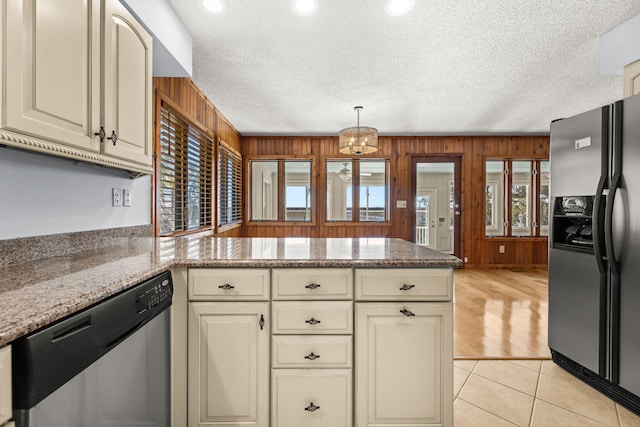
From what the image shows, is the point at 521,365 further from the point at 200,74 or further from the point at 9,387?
the point at 200,74

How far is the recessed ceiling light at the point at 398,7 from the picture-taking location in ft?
6.38

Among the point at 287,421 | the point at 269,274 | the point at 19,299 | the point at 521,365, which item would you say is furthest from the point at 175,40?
the point at 521,365

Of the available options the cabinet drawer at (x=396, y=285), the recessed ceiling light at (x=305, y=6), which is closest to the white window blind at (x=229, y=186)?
the recessed ceiling light at (x=305, y=6)

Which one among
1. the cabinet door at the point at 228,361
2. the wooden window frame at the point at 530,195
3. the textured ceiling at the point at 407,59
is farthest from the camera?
the wooden window frame at the point at 530,195

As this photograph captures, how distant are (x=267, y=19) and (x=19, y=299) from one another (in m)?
2.13

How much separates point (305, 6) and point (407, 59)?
112 centimetres

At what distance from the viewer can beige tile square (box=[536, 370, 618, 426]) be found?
67.4 inches

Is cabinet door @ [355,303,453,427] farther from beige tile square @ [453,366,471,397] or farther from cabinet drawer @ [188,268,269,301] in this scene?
beige tile square @ [453,366,471,397]

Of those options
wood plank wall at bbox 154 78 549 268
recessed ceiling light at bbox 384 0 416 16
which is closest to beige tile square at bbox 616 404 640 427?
recessed ceiling light at bbox 384 0 416 16

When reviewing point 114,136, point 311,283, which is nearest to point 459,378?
point 311,283

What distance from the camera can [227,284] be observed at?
1370mm

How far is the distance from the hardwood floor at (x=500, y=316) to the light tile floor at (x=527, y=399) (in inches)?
6.7

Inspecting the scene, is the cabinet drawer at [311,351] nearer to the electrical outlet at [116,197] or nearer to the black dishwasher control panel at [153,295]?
the black dishwasher control panel at [153,295]

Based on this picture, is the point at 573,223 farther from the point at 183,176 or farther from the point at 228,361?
the point at 183,176
